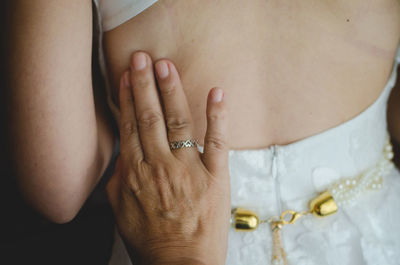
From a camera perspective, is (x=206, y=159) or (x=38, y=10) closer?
(x=38, y=10)

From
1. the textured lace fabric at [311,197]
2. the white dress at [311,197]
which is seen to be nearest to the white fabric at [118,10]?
the white dress at [311,197]

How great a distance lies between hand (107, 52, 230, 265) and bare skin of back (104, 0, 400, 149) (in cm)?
5

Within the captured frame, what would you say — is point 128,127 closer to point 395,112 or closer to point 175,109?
point 175,109

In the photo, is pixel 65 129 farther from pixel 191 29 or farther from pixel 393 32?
pixel 393 32

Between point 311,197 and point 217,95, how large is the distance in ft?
1.17

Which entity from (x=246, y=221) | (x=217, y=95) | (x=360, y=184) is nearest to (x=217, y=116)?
(x=217, y=95)

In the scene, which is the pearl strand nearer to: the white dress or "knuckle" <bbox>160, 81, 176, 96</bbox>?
the white dress

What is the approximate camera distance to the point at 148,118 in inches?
27.5

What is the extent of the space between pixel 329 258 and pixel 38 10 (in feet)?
2.61

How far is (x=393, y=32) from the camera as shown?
0.74 metres

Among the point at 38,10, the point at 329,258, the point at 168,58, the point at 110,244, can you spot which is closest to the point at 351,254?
the point at 329,258

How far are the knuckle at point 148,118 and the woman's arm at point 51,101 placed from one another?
0.11 metres

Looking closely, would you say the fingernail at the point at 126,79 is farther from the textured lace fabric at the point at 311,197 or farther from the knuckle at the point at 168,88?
the textured lace fabric at the point at 311,197

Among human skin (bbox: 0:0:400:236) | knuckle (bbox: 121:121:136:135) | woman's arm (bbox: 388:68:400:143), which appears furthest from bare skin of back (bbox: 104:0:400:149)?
woman's arm (bbox: 388:68:400:143)
